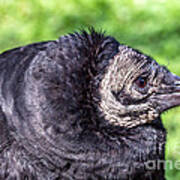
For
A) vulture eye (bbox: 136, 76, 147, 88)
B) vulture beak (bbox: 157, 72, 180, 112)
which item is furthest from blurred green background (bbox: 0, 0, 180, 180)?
vulture eye (bbox: 136, 76, 147, 88)

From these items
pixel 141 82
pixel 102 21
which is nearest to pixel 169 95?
pixel 141 82

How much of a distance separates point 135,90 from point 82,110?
405 mm

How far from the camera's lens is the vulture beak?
3.13 metres

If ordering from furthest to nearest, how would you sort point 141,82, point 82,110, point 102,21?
point 102,21 < point 141,82 < point 82,110

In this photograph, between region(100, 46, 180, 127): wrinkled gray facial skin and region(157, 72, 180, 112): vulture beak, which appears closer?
region(100, 46, 180, 127): wrinkled gray facial skin

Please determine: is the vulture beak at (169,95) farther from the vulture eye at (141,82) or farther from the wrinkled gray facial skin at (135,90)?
the vulture eye at (141,82)

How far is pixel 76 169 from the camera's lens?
2.97m

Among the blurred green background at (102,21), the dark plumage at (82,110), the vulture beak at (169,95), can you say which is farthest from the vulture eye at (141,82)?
the blurred green background at (102,21)

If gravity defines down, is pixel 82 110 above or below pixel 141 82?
below

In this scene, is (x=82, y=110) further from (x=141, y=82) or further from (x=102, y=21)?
(x=102, y=21)

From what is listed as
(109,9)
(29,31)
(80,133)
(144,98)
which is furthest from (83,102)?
(109,9)

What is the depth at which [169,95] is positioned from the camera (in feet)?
10.3

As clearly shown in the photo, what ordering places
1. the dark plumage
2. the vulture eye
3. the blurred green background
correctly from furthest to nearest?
the blurred green background
the vulture eye
the dark plumage

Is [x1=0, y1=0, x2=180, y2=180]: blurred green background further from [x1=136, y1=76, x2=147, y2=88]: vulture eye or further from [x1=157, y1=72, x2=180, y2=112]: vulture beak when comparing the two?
[x1=136, y1=76, x2=147, y2=88]: vulture eye
